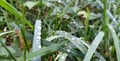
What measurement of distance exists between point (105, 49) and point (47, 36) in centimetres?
23

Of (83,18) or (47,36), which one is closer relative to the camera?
(47,36)

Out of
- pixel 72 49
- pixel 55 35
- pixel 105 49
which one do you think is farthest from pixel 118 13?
pixel 72 49

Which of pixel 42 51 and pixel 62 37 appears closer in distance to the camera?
pixel 42 51

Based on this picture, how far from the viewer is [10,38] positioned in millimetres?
1173

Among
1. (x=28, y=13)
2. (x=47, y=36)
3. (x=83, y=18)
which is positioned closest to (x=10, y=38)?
(x=47, y=36)

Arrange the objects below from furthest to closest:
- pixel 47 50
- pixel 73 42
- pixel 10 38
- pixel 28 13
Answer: pixel 28 13
pixel 10 38
pixel 73 42
pixel 47 50

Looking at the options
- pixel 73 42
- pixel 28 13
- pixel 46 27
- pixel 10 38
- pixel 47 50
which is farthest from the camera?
pixel 28 13

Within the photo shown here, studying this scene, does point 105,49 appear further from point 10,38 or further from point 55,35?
point 10,38

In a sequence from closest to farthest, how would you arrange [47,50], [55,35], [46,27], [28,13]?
[47,50] → [55,35] → [46,27] → [28,13]

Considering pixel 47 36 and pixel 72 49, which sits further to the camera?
pixel 47 36

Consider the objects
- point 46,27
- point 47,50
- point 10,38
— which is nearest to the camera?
point 47,50

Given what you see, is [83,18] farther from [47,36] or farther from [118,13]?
[47,36]

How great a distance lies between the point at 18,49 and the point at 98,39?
0.27 metres

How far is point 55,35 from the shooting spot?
1050mm
